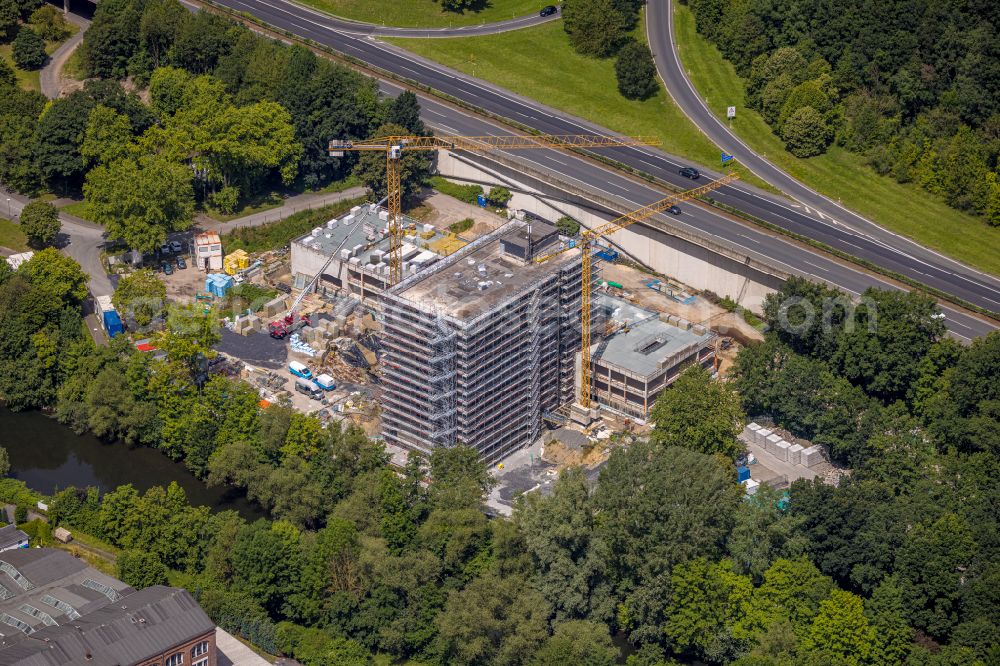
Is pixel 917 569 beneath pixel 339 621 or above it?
above

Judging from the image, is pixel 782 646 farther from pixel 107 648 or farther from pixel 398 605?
pixel 107 648

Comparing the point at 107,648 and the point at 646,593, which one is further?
the point at 646,593

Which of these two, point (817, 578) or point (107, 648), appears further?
point (817, 578)

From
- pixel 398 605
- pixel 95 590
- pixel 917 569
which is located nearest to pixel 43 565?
pixel 95 590

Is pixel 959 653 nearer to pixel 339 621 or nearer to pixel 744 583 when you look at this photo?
pixel 744 583

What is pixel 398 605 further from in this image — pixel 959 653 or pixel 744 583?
pixel 959 653

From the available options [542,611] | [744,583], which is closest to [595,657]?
[542,611]
